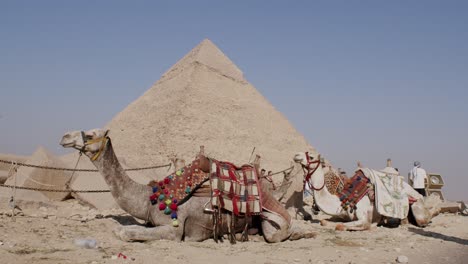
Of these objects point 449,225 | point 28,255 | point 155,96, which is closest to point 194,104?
point 155,96

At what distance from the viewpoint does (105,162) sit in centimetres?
513

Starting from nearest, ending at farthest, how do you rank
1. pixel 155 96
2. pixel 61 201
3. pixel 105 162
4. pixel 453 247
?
pixel 105 162, pixel 453 247, pixel 61 201, pixel 155 96

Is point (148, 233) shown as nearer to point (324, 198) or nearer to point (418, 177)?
point (324, 198)

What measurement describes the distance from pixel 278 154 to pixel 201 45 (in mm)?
19662

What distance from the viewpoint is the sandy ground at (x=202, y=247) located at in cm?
414

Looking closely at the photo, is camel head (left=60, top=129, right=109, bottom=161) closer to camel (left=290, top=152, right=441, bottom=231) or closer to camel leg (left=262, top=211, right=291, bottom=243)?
camel leg (left=262, top=211, right=291, bottom=243)

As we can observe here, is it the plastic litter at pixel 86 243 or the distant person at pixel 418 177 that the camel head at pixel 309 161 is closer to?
the plastic litter at pixel 86 243

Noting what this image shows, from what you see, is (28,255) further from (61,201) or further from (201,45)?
(201,45)

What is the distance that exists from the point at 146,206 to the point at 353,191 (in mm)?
3749

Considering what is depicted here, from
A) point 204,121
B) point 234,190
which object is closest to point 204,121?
point 204,121

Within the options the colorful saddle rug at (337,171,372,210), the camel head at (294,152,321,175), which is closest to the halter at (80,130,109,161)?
the camel head at (294,152,321,175)

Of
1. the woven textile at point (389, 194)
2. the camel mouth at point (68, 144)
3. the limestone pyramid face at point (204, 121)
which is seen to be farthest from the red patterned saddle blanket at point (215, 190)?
the limestone pyramid face at point (204, 121)

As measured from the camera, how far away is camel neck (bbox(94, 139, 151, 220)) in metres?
5.11

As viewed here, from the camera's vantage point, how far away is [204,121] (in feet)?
131
